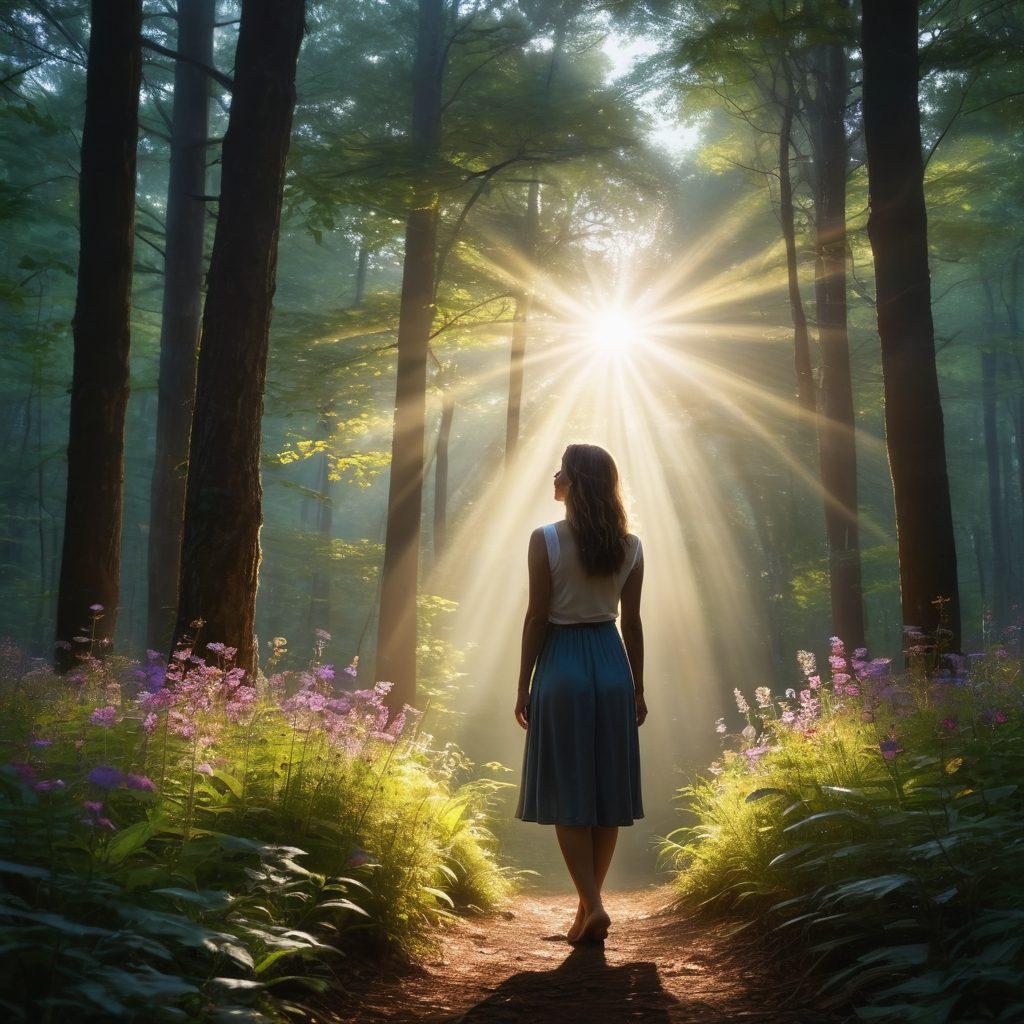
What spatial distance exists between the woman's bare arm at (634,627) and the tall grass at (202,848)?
4.02 feet

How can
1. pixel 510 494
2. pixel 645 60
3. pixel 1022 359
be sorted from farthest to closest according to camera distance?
pixel 1022 359, pixel 510 494, pixel 645 60

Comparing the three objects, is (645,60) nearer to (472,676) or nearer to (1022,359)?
(472,676)

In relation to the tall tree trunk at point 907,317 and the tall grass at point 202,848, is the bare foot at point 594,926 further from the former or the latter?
the tall tree trunk at point 907,317

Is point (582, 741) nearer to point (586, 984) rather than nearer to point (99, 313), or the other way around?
point (586, 984)

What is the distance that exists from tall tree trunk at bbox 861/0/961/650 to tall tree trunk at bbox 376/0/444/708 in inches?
225

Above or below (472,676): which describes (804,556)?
above

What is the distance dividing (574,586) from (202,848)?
2186 millimetres

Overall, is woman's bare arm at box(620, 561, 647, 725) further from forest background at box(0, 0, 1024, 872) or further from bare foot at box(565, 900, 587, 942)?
bare foot at box(565, 900, 587, 942)

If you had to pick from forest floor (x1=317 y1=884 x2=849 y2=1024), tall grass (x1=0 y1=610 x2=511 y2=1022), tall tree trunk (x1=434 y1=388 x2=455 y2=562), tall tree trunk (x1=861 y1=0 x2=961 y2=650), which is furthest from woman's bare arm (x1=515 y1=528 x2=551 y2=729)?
tall tree trunk (x1=434 y1=388 x2=455 y2=562)

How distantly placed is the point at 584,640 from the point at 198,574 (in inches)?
117

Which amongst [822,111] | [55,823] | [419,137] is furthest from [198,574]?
[822,111]

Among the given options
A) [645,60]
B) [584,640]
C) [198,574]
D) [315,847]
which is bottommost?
[315,847]

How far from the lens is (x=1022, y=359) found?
97.4 feet

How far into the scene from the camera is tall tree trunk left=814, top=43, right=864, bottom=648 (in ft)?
38.9
